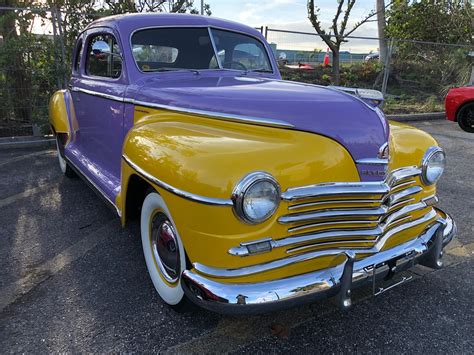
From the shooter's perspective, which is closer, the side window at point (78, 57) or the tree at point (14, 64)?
the side window at point (78, 57)

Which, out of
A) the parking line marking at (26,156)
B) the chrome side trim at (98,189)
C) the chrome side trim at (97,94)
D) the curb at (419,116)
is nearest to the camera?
the chrome side trim at (98,189)

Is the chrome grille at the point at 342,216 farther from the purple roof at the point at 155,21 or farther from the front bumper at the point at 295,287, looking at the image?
the purple roof at the point at 155,21

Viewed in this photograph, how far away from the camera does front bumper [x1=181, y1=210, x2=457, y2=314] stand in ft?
5.84

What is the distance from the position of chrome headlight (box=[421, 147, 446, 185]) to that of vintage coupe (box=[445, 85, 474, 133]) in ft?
23.0

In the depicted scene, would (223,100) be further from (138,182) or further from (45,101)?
(45,101)

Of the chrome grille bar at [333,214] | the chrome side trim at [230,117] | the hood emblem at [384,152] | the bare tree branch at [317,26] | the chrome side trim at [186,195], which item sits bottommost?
the chrome grille bar at [333,214]

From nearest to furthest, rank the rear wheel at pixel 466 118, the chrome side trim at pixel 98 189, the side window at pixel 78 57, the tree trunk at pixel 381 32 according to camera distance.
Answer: the chrome side trim at pixel 98 189
the side window at pixel 78 57
the rear wheel at pixel 466 118
the tree trunk at pixel 381 32

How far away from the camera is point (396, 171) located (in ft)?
7.39

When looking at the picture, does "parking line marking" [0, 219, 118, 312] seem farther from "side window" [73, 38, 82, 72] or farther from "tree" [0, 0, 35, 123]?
"tree" [0, 0, 35, 123]

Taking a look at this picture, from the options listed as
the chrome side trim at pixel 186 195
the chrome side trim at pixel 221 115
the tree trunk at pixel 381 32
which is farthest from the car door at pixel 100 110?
the tree trunk at pixel 381 32

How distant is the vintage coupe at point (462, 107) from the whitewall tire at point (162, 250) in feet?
26.8

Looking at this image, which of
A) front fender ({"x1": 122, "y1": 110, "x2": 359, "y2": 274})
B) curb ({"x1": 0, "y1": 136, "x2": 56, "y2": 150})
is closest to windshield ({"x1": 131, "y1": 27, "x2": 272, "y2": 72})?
front fender ({"x1": 122, "y1": 110, "x2": 359, "y2": 274})

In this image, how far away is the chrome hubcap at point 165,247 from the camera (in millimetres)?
2240

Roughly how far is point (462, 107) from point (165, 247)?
8318 millimetres
